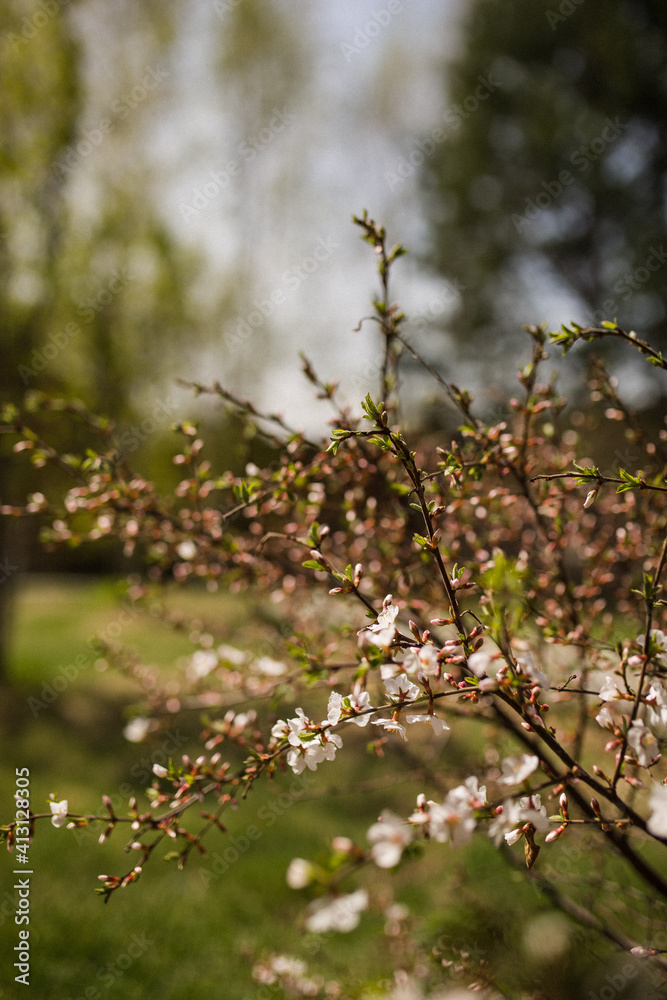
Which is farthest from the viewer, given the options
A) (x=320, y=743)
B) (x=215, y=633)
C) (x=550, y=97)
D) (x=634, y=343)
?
(x=550, y=97)

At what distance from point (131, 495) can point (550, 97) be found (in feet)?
37.8

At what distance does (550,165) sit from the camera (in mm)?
10891

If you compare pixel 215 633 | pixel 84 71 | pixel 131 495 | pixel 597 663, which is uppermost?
pixel 84 71

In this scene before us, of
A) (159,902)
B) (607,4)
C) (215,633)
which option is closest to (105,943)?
(159,902)

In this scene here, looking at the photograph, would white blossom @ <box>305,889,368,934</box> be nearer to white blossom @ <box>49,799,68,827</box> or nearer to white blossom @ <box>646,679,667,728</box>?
white blossom @ <box>646,679,667,728</box>

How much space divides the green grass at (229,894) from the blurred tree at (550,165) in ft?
26.5

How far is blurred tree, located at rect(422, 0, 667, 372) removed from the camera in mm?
10359

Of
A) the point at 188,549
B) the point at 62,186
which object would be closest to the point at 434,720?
the point at 188,549

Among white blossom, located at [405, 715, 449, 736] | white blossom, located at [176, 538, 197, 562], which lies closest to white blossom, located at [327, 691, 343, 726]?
white blossom, located at [405, 715, 449, 736]

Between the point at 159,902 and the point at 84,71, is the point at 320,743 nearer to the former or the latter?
the point at 159,902

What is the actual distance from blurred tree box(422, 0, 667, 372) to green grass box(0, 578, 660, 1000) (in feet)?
26.5

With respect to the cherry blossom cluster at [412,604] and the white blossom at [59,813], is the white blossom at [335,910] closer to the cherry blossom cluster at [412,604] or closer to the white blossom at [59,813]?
the cherry blossom cluster at [412,604]

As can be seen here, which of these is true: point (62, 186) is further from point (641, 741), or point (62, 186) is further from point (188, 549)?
point (641, 741)

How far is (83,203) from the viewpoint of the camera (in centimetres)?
765
